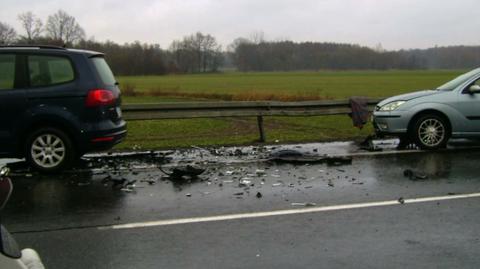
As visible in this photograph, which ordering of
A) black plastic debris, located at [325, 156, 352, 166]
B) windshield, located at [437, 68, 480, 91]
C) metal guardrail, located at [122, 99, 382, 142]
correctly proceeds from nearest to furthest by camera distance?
black plastic debris, located at [325, 156, 352, 166], windshield, located at [437, 68, 480, 91], metal guardrail, located at [122, 99, 382, 142]

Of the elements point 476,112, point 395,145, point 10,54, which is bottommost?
point 395,145

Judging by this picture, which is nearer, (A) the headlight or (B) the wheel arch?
(B) the wheel arch

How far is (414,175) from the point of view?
7641 mm

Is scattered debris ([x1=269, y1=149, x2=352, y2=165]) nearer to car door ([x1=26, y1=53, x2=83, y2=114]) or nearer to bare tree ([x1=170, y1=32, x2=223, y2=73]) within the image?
car door ([x1=26, y1=53, x2=83, y2=114])

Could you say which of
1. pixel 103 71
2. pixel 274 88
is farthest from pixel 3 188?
pixel 274 88

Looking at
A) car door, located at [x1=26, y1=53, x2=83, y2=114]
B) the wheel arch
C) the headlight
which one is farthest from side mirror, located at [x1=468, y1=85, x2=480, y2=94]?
car door, located at [x1=26, y1=53, x2=83, y2=114]

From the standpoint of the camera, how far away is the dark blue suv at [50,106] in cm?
782

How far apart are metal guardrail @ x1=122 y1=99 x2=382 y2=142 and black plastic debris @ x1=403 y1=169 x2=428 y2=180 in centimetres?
426

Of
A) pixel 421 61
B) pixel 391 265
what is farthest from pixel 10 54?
pixel 421 61

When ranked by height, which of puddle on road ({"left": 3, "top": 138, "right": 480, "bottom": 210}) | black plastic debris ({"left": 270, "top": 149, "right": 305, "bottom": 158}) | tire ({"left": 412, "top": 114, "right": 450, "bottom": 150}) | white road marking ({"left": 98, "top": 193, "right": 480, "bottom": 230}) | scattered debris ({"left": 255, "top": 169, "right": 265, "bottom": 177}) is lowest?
puddle on road ({"left": 3, "top": 138, "right": 480, "bottom": 210})

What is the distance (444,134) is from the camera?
393 inches

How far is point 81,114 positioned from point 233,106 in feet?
14.6

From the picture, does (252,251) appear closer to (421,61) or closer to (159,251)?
(159,251)

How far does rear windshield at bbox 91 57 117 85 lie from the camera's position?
8211mm
